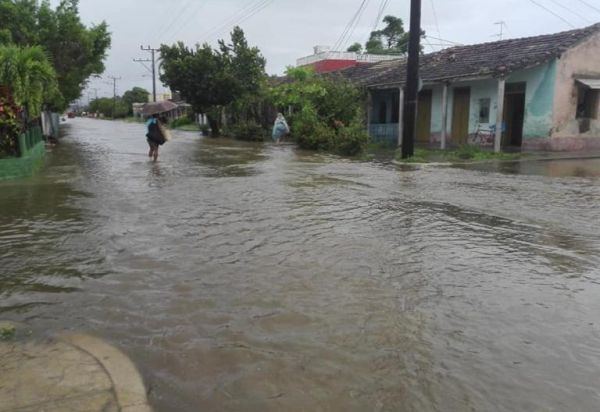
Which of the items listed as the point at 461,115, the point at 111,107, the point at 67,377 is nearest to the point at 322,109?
the point at 461,115

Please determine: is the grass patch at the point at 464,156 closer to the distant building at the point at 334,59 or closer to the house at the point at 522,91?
the house at the point at 522,91

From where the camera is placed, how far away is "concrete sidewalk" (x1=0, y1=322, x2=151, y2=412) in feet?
10.1

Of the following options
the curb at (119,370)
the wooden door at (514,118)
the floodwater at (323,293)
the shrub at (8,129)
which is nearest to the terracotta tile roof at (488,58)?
the wooden door at (514,118)

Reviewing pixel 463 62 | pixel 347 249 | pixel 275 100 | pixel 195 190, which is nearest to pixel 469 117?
pixel 463 62

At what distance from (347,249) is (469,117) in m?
18.6

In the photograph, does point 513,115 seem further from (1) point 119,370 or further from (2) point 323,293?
(1) point 119,370

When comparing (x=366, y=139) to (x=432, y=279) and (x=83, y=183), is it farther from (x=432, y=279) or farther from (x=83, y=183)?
(x=432, y=279)

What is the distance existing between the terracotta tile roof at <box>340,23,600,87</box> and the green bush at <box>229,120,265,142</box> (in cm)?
612

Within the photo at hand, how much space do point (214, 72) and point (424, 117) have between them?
38.5 ft

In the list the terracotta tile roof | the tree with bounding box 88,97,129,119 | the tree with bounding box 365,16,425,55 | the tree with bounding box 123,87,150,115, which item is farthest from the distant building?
the tree with bounding box 123,87,150,115

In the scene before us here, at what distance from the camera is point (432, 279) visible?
5.43 m

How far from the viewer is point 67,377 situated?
11.0 ft

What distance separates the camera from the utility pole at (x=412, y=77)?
1650cm

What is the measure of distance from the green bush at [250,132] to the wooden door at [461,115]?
10.1m
